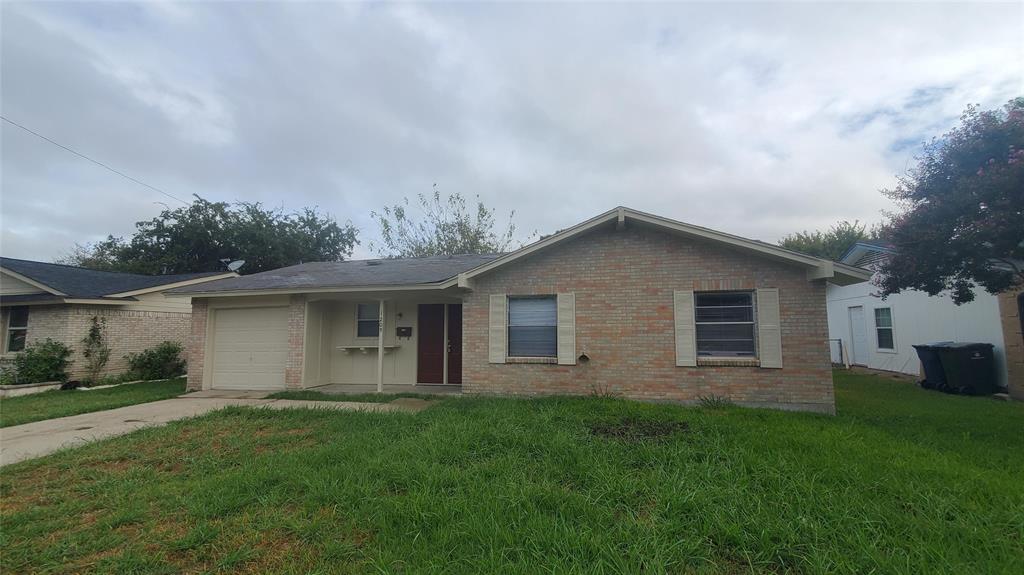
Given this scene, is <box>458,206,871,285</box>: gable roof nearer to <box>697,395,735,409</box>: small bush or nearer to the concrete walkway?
<box>697,395,735,409</box>: small bush

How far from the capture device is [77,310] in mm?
12984

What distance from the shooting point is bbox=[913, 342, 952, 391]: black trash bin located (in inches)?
411

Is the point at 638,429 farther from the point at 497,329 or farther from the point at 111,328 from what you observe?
the point at 111,328

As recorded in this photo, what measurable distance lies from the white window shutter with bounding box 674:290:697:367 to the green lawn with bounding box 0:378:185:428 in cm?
1126

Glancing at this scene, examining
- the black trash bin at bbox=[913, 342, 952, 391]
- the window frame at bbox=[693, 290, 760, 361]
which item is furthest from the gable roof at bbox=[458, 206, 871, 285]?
the black trash bin at bbox=[913, 342, 952, 391]

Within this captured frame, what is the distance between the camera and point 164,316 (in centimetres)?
1515

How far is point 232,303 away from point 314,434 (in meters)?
6.86

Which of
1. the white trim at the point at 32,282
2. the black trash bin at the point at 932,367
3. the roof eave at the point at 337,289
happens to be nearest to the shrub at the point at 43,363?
the white trim at the point at 32,282

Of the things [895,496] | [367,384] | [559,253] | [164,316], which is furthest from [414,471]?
[164,316]

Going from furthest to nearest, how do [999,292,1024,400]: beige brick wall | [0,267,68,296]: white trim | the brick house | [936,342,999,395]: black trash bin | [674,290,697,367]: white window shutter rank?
[0,267,68,296]: white trim → [936,342,999,395]: black trash bin → [999,292,1024,400]: beige brick wall → [674,290,697,367]: white window shutter → the brick house

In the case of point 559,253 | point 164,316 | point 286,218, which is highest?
point 286,218

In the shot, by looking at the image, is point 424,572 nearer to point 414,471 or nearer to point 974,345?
point 414,471

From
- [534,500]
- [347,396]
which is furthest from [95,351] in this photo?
[534,500]

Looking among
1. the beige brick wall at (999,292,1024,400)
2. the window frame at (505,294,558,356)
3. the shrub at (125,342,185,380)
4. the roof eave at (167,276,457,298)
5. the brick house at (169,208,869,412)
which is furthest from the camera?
the shrub at (125,342,185,380)
